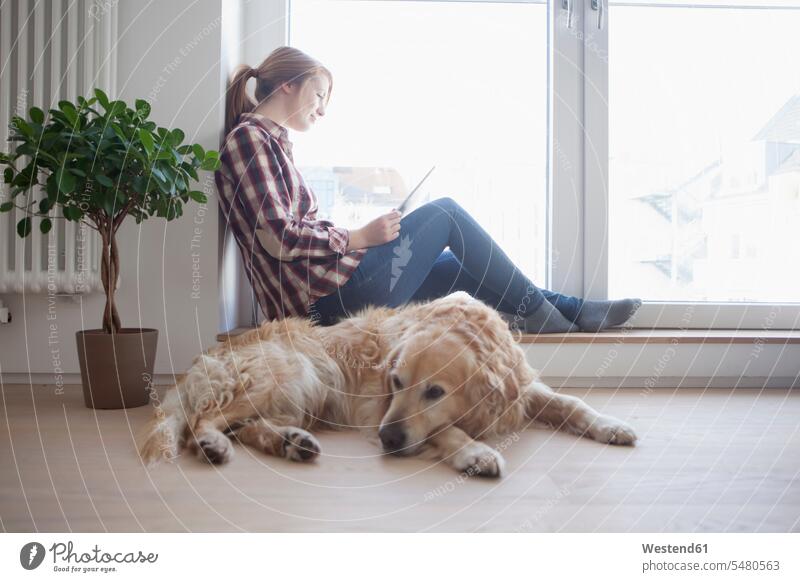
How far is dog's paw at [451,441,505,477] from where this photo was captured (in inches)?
57.2

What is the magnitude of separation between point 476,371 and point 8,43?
2.37 m

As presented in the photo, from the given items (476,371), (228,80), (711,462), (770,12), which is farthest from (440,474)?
(770,12)

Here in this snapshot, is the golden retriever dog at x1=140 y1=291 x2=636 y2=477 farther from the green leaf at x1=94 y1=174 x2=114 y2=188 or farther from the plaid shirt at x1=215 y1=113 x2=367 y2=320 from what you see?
the green leaf at x1=94 y1=174 x2=114 y2=188

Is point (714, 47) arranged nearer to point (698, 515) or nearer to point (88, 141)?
point (698, 515)

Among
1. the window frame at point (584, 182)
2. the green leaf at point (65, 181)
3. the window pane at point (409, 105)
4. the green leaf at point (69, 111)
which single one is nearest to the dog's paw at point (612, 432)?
the window frame at point (584, 182)

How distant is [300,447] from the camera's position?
1582 millimetres

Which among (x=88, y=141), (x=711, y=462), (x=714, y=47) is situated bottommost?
(x=711, y=462)

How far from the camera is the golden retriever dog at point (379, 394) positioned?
5.24 feet

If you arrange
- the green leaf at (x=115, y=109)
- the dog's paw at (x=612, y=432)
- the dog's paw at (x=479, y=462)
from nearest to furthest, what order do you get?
the dog's paw at (x=479, y=462)
the dog's paw at (x=612, y=432)
the green leaf at (x=115, y=109)

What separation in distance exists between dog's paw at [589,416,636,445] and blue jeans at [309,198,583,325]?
0.79 metres

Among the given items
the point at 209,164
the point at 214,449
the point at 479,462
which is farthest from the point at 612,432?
the point at 209,164

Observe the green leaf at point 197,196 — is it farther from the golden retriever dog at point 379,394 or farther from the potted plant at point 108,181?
the golden retriever dog at point 379,394
